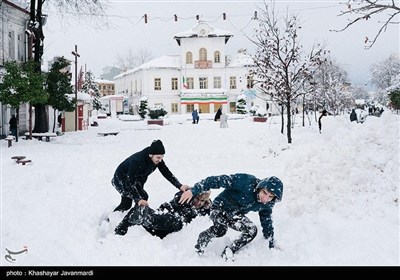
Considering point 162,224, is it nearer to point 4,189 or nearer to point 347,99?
point 4,189

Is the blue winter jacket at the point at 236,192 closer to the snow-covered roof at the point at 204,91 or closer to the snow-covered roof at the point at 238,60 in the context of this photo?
the snow-covered roof at the point at 204,91

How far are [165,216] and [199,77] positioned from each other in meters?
44.2

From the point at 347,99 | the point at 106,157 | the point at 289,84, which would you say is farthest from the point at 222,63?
the point at 106,157

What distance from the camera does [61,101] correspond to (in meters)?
19.9

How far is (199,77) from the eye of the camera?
160ft

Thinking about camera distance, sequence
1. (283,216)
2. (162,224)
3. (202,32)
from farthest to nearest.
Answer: (202,32)
(283,216)
(162,224)

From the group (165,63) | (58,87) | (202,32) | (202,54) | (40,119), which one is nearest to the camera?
(40,119)

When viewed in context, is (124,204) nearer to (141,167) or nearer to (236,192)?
(141,167)

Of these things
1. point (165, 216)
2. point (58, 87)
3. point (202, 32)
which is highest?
point (202, 32)

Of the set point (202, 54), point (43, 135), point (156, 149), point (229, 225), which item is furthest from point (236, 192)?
point (202, 54)

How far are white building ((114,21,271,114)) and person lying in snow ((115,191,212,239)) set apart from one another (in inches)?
1642

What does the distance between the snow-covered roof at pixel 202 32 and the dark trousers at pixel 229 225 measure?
4445cm
